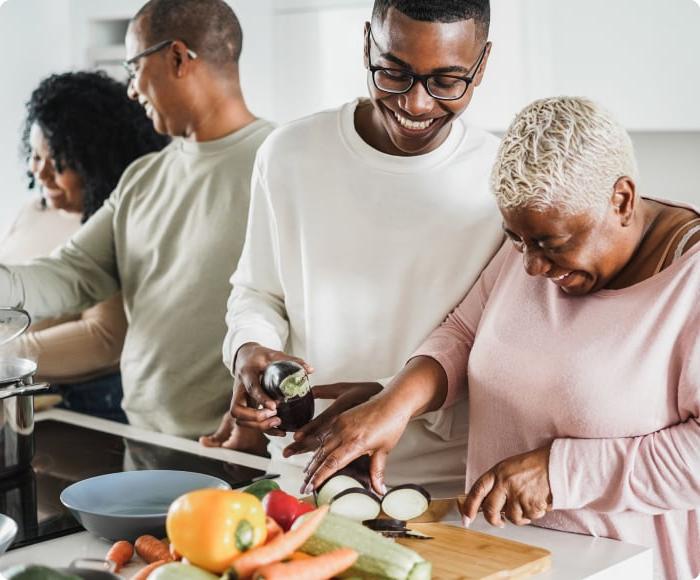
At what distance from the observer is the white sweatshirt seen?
→ 166 centimetres

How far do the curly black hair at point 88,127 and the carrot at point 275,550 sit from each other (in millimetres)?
1852

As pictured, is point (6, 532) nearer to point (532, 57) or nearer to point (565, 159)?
point (565, 159)

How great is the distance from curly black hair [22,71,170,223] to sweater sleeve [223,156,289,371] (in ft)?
3.60

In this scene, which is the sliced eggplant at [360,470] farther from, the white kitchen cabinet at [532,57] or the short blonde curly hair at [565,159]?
the white kitchen cabinet at [532,57]

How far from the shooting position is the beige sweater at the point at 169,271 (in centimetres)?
223

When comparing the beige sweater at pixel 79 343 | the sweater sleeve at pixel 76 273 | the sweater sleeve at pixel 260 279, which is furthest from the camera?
the beige sweater at pixel 79 343

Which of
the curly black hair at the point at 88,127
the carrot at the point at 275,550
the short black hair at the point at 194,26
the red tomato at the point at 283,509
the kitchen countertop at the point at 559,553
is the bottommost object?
the kitchen countertop at the point at 559,553

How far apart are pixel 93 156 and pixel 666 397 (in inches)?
74.4

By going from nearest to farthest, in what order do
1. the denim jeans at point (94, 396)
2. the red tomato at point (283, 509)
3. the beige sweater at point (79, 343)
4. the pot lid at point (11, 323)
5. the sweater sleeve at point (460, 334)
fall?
the red tomato at point (283, 509) → the sweater sleeve at point (460, 334) → the pot lid at point (11, 323) → the beige sweater at point (79, 343) → the denim jeans at point (94, 396)

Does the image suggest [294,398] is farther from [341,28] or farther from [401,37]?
[341,28]

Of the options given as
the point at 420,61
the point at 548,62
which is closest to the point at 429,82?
the point at 420,61

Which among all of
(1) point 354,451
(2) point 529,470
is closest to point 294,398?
(1) point 354,451

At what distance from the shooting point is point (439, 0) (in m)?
1.47

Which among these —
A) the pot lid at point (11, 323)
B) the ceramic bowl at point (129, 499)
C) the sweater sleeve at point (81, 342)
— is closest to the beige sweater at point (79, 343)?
the sweater sleeve at point (81, 342)
